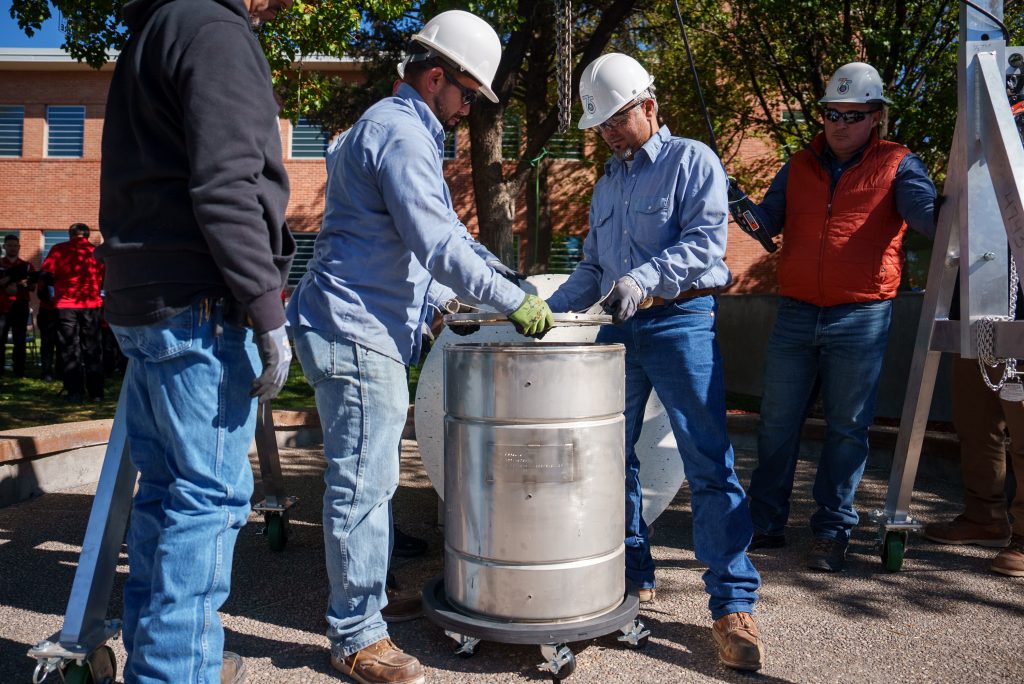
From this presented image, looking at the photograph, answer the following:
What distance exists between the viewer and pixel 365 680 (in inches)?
103

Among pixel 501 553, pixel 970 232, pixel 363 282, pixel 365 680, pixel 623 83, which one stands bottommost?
pixel 365 680

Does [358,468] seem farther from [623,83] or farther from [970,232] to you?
[970,232]

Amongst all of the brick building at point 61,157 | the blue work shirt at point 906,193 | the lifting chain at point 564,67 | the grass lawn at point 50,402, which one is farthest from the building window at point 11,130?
the blue work shirt at point 906,193

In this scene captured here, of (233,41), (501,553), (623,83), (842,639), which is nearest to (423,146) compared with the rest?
(233,41)

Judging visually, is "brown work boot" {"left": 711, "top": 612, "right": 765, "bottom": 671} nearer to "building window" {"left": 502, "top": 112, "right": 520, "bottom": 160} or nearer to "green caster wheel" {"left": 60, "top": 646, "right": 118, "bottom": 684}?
"green caster wheel" {"left": 60, "top": 646, "right": 118, "bottom": 684}

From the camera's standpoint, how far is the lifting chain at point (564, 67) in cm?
368

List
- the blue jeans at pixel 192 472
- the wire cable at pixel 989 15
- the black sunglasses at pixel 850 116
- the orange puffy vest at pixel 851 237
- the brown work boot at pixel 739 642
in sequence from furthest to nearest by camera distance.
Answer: the black sunglasses at pixel 850 116
the orange puffy vest at pixel 851 237
the wire cable at pixel 989 15
the brown work boot at pixel 739 642
the blue jeans at pixel 192 472

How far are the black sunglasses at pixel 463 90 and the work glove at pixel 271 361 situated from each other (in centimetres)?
115

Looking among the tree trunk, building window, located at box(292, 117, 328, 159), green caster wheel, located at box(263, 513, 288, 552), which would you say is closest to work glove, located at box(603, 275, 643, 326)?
green caster wheel, located at box(263, 513, 288, 552)

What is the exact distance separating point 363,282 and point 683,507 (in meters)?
3.04

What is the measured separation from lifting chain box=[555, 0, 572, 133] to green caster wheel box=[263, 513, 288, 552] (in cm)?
227

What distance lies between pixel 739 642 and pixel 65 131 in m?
26.2

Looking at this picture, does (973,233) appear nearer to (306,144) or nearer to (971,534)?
(971,534)

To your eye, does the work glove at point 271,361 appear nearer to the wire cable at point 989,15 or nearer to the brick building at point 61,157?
the wire cable at point 989,15
